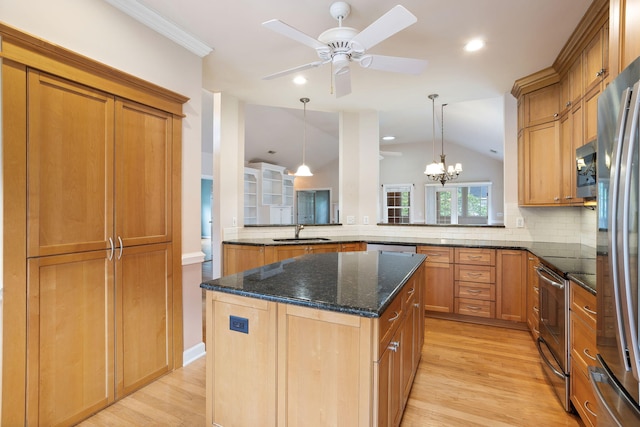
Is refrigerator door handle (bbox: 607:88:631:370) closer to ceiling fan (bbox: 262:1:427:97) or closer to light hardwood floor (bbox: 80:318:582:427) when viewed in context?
ceiling fan (bbox: 262:1:427:97)

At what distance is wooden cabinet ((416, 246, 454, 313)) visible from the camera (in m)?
3.60

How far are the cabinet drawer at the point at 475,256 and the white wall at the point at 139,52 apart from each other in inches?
107

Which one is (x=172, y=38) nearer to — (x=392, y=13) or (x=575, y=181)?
(x=392, y=13)

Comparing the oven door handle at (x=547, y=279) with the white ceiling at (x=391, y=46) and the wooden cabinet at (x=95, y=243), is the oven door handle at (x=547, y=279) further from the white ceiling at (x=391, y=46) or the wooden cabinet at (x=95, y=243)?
the wooden cabinet at (x=95, y=243)

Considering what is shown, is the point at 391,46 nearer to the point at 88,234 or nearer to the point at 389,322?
the point at 389,322

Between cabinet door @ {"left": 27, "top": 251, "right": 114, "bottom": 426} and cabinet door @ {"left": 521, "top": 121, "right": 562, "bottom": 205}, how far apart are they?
12.5ft

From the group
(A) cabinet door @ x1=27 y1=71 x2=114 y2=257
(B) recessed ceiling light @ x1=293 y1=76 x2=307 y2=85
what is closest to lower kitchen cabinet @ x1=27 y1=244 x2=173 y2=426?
(A) cabinet door @ x1=27 y1=71 x2=114 y2=257

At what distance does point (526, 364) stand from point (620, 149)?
7.66ft

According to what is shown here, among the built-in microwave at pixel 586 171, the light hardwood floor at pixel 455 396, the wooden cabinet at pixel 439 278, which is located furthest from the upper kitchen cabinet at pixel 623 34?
the wooden cabinet at pixel 439 278

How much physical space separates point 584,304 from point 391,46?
2278 millimetres

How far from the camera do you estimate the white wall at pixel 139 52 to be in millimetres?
1711

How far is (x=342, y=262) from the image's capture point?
90.3 inches

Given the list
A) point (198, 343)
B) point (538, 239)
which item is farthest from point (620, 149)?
point (538, 239)

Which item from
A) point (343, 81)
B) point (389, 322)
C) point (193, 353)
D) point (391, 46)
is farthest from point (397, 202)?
point (389, 322)
